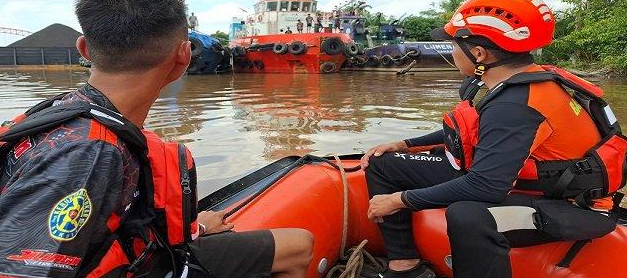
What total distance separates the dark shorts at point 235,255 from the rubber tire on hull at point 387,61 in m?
15.6

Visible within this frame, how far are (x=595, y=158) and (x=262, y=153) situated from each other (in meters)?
3.30

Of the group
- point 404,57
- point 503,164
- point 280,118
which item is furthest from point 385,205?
point 404,57

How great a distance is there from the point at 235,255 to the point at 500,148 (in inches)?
33.3

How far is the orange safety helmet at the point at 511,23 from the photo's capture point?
5.69 feet

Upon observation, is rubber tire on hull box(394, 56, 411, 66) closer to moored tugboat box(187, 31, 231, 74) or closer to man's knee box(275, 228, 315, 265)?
moored tugboat box(187, 31, 231, 74)

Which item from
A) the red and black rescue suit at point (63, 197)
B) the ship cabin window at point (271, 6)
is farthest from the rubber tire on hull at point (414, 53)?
the red and black rescue suit at point (63, 197)

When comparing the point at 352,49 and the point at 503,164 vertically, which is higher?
the point at 352,49

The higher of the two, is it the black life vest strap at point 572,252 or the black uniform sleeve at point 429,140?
the black uniform sleeve at point 429,140

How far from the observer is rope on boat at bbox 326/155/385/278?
2.10 metres

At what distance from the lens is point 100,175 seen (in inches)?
38.6

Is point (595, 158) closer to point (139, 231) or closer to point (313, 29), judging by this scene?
point (139, 231)

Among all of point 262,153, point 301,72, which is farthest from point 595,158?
point 301,72

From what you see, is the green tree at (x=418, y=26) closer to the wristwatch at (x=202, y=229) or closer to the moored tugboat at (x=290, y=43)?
the moored tugboat at (x=290, y=43)

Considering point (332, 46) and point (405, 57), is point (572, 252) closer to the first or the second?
point (332, 46)
